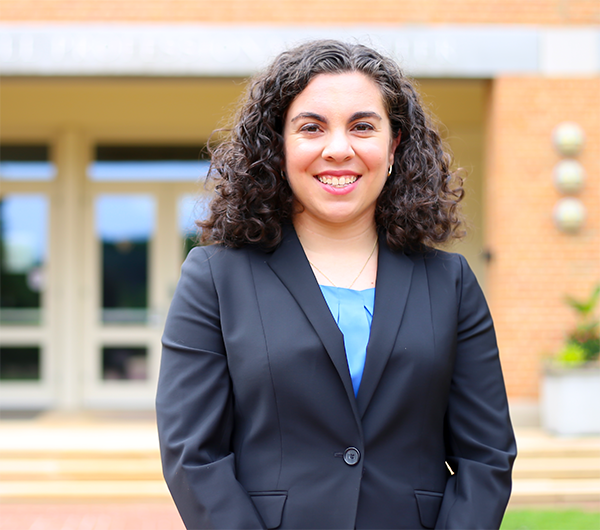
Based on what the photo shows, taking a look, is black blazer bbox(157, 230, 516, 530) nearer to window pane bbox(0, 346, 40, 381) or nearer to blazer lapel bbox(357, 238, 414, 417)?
blazer lapel bbox(357, 238, 414, 417)

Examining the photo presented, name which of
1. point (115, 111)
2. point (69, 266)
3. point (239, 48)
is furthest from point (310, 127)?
point (69, 266)

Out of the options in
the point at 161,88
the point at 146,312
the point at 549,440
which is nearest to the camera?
the point at 549,440

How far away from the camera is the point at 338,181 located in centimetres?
153

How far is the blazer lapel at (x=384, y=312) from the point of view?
56.9 inches

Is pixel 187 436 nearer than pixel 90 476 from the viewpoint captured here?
Yes

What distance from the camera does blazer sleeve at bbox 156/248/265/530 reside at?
1378 mm

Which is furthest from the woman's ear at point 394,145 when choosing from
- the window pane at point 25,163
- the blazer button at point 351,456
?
the window pane at point 25,163

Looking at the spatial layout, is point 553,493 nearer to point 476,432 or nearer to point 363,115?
point 476,432

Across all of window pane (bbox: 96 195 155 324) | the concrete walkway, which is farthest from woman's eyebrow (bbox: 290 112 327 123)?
window pane (bbox: 96 195 155 324)

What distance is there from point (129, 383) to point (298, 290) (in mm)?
6347

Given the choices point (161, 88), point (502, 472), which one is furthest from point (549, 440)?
point (161, 88)

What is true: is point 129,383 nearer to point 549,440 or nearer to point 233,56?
point 233,56

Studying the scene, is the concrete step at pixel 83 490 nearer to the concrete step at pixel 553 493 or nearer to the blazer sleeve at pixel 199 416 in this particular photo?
the concrete step at pixel 553 493

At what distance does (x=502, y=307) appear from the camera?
5844 millimetres
